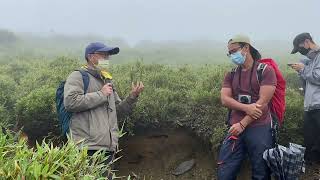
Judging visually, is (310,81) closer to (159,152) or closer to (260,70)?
(260,70)

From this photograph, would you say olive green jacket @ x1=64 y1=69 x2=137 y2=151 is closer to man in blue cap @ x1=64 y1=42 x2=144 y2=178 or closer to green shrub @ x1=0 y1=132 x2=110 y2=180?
man in blue cap @ x1=64 y1=42 x2=144 y2=178

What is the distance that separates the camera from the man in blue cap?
5.29 metres

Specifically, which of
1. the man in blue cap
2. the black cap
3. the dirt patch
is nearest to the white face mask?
the man in blue cap

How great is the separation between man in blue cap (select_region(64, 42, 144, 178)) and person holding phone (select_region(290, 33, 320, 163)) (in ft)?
8.15

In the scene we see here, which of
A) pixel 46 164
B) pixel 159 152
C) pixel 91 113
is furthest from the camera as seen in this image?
pixel 159 152

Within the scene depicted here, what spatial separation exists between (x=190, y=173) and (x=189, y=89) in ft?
4.88

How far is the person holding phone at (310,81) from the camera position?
20.6ft

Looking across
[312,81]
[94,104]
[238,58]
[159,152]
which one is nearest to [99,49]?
[94,104]

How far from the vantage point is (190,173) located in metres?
7.33

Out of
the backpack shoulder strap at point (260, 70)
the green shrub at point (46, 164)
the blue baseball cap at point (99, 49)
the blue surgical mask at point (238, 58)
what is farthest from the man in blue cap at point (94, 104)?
the backpack shoulder strap at point (260, 70)

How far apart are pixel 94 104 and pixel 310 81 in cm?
280

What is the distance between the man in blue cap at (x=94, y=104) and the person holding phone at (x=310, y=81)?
2.48 metres

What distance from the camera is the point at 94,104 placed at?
531 cm

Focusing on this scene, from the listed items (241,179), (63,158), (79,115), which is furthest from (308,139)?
(63,158)
